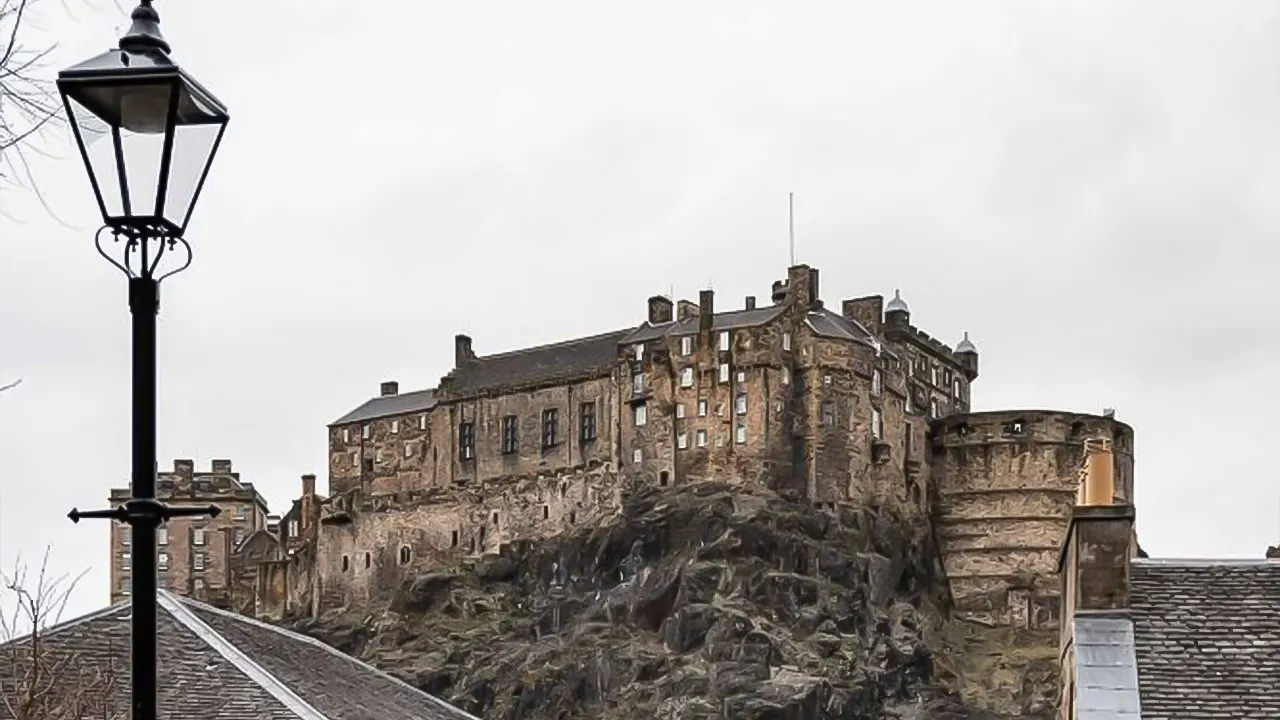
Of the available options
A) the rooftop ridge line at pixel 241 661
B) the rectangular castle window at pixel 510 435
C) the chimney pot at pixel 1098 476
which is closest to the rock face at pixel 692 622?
the rectangular castle window at pixel 510 435

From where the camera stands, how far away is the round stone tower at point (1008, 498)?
126812 mm

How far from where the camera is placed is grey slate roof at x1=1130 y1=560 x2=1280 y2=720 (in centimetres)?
1944

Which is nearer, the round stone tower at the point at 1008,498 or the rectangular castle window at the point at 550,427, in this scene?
the round stone tower at the point at 1008,498

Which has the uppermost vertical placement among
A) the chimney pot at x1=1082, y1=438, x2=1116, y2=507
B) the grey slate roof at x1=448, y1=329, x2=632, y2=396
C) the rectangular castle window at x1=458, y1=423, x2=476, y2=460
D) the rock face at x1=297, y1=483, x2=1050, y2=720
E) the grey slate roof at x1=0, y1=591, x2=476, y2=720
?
the grey slate roof at x1=448, y1=329, x2=632, y2=396

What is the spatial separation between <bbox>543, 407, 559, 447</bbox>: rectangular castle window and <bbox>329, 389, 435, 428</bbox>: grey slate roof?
9.42 metres

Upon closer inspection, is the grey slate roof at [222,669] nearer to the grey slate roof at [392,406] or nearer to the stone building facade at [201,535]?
the grey slate roof at [392,406]

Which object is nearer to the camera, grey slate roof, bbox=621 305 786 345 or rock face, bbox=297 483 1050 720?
rock face, bbox=297 483 1050 720

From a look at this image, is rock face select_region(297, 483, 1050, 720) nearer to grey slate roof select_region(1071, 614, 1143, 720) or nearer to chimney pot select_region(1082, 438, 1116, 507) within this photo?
chimney pot select_region(1082, 438, 1116, 507)

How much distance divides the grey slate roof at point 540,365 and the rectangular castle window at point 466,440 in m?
2.11

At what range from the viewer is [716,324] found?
129m

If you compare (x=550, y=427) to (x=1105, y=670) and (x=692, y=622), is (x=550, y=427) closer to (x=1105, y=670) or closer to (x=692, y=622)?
(x=692, y=622)

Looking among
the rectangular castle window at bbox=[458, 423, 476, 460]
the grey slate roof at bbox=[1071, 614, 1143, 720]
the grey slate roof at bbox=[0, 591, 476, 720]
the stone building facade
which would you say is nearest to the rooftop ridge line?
the grey slate roof at bbox=[0, 591, 476, 720]

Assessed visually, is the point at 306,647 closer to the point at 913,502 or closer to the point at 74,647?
the point at 74,647

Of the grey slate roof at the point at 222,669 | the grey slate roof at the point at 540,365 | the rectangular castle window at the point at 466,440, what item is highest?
the grey slate roof at the point at 540,365
